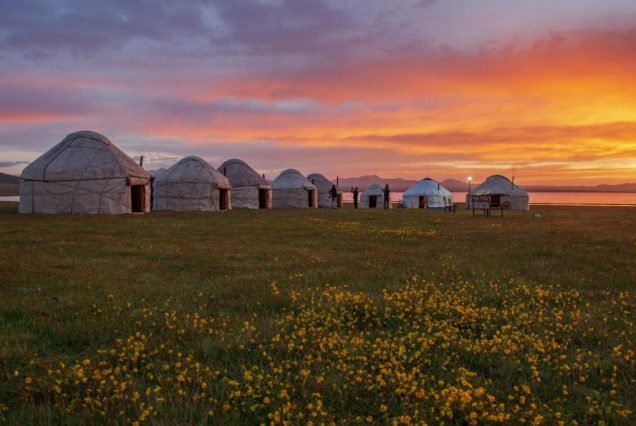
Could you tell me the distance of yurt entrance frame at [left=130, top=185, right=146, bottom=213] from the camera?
3419 cm

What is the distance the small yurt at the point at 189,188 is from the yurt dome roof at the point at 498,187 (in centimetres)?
3221

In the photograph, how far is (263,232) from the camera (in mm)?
19828

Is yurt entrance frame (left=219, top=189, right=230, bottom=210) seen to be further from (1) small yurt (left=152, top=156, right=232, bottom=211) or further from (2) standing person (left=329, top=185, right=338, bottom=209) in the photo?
(2) standing person (left=329, top=185, right=338, bottom=209)

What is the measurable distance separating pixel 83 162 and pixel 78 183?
1662 millimetres

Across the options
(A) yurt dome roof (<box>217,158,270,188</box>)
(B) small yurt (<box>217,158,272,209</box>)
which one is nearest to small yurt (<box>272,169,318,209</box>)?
(B) small yurt (<box>217,158,272,209</box>)

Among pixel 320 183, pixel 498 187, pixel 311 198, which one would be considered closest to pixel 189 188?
pixel 311 198

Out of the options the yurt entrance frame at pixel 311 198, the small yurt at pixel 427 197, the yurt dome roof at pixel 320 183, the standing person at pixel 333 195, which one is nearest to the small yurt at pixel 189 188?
the yurt entrance frame at pixel 311 198

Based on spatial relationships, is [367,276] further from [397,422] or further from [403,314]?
[397,422]

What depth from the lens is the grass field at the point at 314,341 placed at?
396cm

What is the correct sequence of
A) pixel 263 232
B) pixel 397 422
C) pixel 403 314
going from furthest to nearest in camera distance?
pixel 263 232 < pixel 403 314 < pixel 397 422

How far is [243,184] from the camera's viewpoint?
4703cm

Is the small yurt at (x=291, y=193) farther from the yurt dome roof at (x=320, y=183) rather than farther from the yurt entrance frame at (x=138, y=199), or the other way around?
the yurt entrance frame at (x=138, y=199)

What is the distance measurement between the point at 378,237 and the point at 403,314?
11390 millimetres

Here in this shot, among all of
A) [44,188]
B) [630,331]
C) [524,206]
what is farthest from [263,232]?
[524,206]
